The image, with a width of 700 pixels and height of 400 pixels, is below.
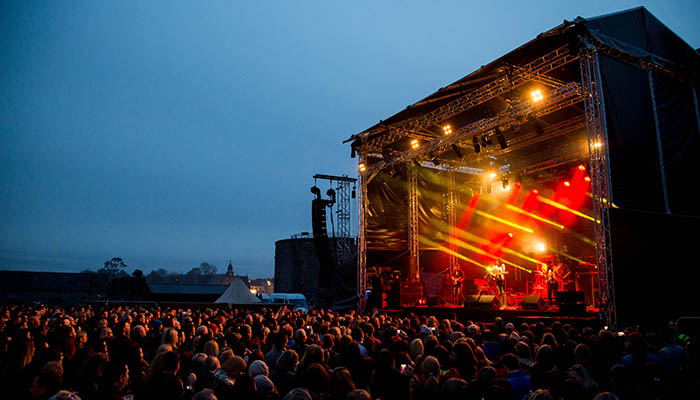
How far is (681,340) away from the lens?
662 cm

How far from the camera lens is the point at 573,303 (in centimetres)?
1126

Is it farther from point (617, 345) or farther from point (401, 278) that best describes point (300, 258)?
point (617, 345)

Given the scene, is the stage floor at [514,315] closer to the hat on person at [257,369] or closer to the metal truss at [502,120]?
the metal truss at [502,120]

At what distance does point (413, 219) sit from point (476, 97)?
278 inches

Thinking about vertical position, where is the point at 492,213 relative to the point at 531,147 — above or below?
below

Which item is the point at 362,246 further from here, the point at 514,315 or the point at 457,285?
the point at 514,315

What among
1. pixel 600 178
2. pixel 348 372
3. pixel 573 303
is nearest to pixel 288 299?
pixel 573 303

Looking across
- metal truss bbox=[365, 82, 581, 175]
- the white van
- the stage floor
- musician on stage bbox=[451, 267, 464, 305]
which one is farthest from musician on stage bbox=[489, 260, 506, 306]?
the white van

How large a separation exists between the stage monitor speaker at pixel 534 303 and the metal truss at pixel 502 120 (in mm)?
5619

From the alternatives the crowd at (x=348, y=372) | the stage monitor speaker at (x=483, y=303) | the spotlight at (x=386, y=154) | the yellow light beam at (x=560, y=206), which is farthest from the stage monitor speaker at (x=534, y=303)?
the spotlight at (x=386, y=154)

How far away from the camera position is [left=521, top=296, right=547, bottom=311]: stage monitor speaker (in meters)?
13.2

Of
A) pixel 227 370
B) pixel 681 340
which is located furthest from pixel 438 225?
pixel 227 370

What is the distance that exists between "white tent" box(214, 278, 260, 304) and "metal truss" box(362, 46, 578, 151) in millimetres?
8450

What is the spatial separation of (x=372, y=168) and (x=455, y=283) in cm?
607
